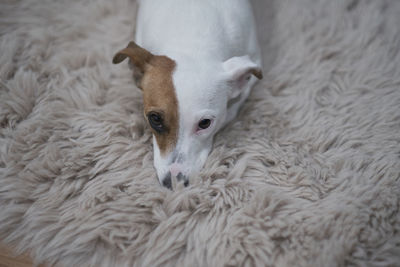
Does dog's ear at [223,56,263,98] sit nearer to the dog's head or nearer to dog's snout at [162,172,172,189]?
the dog's head

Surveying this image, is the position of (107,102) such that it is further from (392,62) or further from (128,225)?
(392,62)

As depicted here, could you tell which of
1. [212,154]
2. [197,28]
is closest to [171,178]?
[212,154]

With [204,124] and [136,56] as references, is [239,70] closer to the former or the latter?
[204,124]

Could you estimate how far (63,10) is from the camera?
58.3 inches

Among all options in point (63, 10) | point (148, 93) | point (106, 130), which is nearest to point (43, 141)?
point (106, 130)

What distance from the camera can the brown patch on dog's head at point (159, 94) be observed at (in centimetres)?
95

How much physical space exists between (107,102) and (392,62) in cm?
119

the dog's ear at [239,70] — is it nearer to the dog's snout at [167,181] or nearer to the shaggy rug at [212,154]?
the shaggy rug at [212,154]

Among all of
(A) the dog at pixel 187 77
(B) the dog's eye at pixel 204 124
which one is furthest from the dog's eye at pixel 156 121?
(B) the dog's eye at pixel 204 124

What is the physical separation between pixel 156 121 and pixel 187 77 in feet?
0.54

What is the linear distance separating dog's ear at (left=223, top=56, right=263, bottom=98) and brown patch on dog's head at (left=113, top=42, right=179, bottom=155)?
0.61 feet

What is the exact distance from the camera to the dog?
3.14 ft

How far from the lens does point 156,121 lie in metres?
0.98

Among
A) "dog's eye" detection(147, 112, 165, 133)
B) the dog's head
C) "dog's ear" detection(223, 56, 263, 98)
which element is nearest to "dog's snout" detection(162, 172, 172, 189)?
the dog's head
